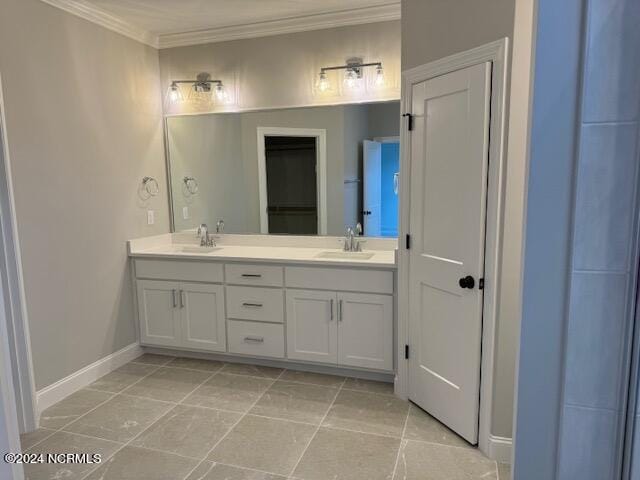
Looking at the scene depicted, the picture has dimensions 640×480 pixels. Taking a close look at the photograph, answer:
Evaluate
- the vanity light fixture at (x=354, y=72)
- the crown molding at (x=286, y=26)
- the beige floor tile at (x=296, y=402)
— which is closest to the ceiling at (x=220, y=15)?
the crown molding at (x=286, y=26)

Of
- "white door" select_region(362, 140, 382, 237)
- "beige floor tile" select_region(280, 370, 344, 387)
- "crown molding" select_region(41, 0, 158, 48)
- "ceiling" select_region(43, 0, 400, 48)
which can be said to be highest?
"ceiling" select_region(43, 0, 400, 48)

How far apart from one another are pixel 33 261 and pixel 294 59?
7.68 ft

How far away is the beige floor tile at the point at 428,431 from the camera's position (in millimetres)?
2357

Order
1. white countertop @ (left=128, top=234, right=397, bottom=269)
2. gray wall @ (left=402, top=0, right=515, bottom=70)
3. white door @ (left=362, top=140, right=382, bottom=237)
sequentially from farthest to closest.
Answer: white door @ (left=362, top=140, right=382, bottom=237) → white countertop @ (left=128, top=234, right=397, bottom=269) → gray wall @ (left=402, top=0, right=515, bottom=70)

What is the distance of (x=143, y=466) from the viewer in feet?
7.14

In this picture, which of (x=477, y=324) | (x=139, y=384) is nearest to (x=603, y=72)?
(x=477, y=324)

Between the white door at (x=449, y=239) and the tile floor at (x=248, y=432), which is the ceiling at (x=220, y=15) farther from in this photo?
the tile floor at (x=248, y=432)

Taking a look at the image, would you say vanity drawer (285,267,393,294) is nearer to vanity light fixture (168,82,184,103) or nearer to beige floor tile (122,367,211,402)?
beige floor tile (122,367,211,402)

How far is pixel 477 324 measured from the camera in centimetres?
219

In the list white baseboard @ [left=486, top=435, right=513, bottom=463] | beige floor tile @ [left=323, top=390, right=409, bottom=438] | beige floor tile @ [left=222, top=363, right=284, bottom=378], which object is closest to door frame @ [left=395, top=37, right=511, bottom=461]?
white baseboard @ [left=486, top=435, right=513, bottom=463]

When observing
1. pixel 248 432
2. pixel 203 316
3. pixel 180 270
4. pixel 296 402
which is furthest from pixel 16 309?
pixel 296 402

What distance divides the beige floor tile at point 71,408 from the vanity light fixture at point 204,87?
2461 millimetres

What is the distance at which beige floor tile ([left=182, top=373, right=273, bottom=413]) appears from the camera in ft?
9.14

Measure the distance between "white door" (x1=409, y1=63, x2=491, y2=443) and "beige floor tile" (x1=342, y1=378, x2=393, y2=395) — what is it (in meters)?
0.33
